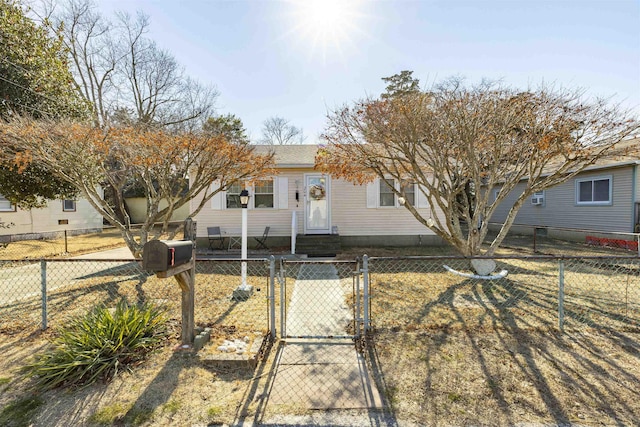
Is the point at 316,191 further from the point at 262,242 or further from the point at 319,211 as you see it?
the point at 262,242

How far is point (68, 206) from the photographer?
1505 cm

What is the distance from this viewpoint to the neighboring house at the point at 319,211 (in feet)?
34.0

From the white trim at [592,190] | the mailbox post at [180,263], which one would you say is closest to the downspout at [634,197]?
the white trim at [592,190]

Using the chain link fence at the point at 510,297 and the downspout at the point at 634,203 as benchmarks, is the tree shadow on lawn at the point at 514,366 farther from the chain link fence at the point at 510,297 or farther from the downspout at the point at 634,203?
the downspout at the point at 634,203

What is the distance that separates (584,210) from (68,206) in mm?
24643

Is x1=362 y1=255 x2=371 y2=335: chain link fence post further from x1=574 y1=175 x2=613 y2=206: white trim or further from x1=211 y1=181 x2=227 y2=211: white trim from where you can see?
x1=574 y1=175 x2=613 y2=206: white trim

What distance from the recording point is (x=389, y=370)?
9.84 ft

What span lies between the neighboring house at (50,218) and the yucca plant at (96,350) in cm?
1079

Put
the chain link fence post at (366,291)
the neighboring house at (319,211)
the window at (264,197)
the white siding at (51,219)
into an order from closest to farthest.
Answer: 1. the chain link fence post at (366,291)
2. the neighboring house at (319,211)
3. the window at (264,197)
4. the white siding at (51,219)

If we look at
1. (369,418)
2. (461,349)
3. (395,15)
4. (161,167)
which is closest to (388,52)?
(395,15)

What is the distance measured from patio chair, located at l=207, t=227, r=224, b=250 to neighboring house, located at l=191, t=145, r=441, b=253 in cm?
32

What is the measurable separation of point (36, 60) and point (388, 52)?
9.19 m

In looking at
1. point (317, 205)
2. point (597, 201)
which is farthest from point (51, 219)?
point (597, 201)

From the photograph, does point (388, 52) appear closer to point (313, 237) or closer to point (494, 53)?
point (494, 53)
